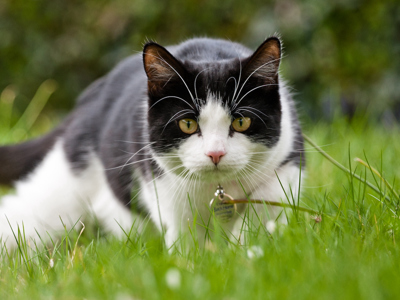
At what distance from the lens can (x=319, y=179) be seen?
2.57 metres

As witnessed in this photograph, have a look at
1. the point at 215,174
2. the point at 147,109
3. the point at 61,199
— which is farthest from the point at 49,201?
the point at 215,174

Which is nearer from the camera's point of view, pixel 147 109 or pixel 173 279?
pixel 173 279

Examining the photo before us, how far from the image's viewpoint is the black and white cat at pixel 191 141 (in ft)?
5.84

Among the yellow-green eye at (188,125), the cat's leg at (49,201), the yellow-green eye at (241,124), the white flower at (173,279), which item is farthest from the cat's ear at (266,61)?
the cat's leg at (49,201)

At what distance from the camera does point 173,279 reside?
Answer: 1.15 metres

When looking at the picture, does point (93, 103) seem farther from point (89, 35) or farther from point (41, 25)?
point (41, 25)

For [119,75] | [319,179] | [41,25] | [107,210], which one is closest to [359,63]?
[319,179]

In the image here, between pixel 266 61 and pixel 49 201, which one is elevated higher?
pixel 266 61

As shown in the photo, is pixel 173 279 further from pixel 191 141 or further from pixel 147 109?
pixel 147 109

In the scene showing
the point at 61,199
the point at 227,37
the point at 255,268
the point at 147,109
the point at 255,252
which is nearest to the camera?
the point at 255,268

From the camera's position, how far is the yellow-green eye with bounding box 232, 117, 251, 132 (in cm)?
180

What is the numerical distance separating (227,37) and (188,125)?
8.37 feet

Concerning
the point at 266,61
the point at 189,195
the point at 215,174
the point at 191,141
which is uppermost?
the point at 266,61

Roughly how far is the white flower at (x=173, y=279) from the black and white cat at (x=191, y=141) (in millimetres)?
548
